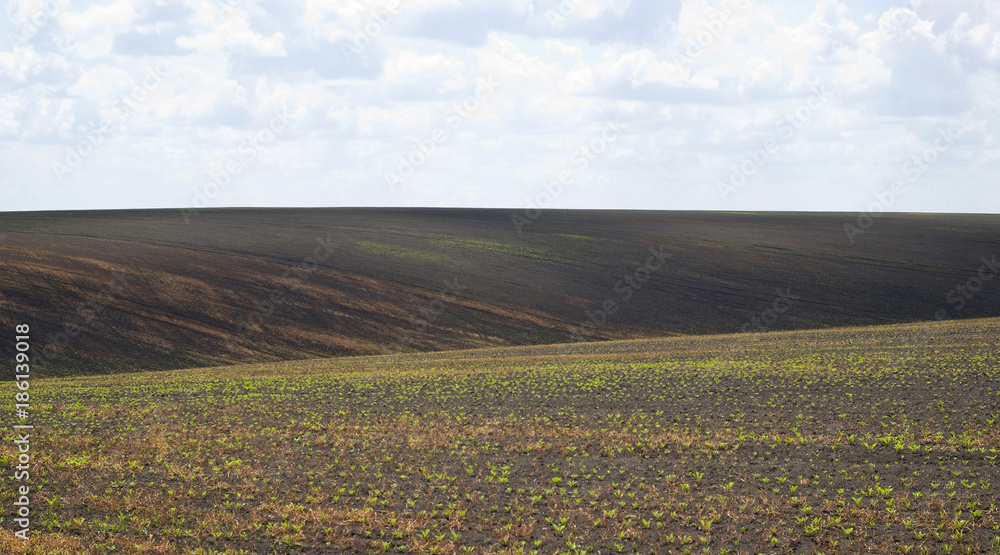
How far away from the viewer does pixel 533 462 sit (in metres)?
22.6

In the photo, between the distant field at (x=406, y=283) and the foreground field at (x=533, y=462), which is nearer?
the foreground field at (x=533, y=462)

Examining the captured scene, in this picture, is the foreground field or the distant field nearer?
the foreground field

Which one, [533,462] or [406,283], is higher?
[406,283]

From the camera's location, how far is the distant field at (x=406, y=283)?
184ft

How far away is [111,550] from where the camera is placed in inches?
637

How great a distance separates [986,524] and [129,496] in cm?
1985

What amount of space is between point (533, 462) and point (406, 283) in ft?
179

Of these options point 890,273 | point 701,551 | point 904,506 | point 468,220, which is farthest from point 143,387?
point 468,220

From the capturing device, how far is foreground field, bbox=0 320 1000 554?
16.8 metres

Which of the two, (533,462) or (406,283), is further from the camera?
(406,283)

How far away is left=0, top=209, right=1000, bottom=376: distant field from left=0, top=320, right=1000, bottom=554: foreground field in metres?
18.3

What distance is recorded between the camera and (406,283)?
75.9m

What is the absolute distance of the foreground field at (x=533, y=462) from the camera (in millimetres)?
16797

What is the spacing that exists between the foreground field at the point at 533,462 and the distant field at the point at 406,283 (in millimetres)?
18298
